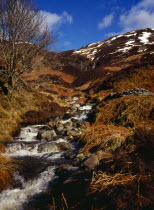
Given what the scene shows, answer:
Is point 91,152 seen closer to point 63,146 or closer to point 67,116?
point 63,146

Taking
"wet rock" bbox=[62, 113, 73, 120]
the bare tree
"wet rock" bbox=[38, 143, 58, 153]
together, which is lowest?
"wet rock" bbox=[38, 143, 58, 153]

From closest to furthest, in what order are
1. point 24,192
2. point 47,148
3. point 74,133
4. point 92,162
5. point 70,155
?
point 24,192 → point 92,162 → point 70,155 → point 47,148 → point 74,133

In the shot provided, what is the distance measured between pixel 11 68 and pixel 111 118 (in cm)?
601

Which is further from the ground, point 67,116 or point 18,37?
point 18,37

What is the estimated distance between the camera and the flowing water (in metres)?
3.27

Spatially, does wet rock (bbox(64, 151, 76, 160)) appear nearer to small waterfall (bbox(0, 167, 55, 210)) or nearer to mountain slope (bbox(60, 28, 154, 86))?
small waterfall (bbox(0, 167, 55, 210))

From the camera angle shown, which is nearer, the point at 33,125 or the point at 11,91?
the point at 33,125

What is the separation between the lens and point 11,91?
9398mm

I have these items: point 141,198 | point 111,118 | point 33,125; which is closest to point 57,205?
point 141,198

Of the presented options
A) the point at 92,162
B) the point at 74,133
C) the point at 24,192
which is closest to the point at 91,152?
the point at 92,162

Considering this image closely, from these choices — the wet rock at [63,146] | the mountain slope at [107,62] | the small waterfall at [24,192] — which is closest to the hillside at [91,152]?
the wet rock at [63,146]

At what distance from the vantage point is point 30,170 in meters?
4.34

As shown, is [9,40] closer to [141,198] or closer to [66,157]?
[66,157]

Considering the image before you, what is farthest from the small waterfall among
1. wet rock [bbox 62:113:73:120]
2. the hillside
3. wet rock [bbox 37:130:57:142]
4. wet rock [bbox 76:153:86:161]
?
wet rock [bbox 62:113:73:120]
